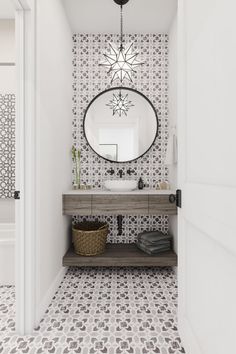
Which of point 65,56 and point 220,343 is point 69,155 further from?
point 220,343

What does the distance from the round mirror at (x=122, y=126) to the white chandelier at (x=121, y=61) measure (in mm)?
165

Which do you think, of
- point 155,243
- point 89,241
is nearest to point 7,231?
point 89,241

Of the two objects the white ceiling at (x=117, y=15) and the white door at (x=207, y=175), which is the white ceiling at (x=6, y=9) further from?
the white door at (x=207, y=175)

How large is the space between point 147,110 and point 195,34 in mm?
1884

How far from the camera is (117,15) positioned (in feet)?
9.14

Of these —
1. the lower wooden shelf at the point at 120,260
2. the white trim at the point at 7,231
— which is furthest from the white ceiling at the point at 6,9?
the lower wooden shelf at the point at 120,260

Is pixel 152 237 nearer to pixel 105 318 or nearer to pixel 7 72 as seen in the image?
pixel 105 318

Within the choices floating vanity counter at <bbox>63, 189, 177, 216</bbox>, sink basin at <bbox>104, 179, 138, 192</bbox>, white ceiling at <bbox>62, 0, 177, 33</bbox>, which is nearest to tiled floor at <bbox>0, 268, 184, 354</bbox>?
floating vanity counter at <bbox>63, 189, 177, 216</bbox>

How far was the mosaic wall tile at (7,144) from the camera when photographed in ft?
10.1

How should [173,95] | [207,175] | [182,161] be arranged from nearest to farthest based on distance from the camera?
[207,175]
[182,161]
[173,95]

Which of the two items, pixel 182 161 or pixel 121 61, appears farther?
pixel 121 61

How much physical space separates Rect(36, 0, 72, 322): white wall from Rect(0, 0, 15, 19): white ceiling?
2.20 ft

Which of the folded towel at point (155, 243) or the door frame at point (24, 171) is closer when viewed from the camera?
the door frame at point (24, 171)

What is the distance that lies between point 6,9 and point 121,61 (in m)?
1.44
